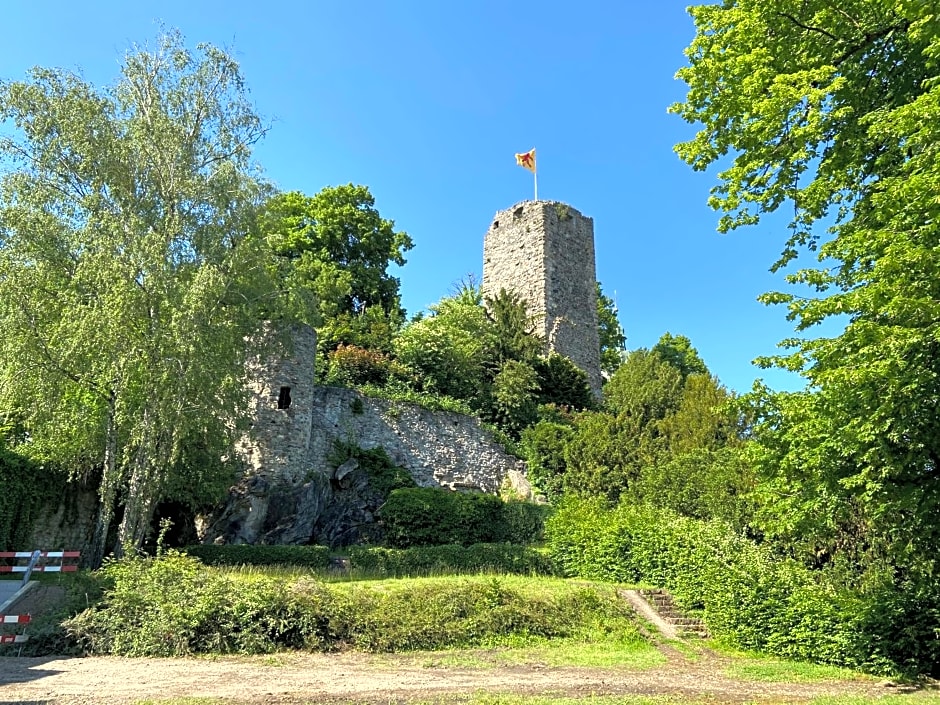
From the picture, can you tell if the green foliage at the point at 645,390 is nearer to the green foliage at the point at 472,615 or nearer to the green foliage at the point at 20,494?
the green foliage at the point at 472,615

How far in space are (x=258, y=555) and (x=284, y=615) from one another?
5.23 m

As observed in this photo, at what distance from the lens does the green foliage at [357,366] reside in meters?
22.1

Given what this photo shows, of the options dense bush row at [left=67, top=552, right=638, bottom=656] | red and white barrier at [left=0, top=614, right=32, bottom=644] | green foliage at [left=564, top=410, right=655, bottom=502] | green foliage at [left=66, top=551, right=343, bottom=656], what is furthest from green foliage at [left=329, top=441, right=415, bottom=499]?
red and white barrier at [left=0, top=614, right=32, bottom=644]

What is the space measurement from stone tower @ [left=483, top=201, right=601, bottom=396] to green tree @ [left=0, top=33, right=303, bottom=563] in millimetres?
16542

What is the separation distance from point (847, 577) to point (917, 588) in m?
1.80

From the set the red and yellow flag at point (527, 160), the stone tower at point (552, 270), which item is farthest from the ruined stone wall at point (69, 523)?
the red and yellow flag at point (527, 160)

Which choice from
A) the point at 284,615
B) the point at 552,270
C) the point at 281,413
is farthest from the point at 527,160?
the point at 284,615

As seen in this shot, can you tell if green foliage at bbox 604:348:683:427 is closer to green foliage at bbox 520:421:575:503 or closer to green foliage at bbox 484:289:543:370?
green foliage at bbox 520:421:575:503

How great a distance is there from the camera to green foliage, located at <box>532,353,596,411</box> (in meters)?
25.9

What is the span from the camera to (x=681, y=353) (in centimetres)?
4178

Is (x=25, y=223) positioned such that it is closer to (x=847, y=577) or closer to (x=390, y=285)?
(x=847, y=577)

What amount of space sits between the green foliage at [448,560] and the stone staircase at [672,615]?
3098mm

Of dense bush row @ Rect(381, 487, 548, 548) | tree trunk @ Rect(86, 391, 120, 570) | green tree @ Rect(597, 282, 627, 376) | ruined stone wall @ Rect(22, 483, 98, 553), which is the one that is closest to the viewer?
tree trunk @ Rect(86, 391, 120, 570)

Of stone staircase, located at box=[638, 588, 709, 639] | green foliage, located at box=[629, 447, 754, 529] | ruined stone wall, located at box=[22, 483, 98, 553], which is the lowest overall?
stone staircase, located at box=[638, 588, 709, 639]
